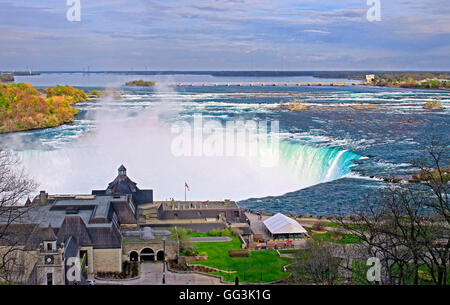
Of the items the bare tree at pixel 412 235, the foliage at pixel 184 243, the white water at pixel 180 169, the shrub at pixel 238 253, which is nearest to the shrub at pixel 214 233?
the foliage at pixel 184 243

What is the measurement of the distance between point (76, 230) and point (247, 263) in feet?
27.6

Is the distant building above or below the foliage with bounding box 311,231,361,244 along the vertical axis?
above

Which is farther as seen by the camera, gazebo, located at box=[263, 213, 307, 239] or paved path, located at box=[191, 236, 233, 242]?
gazebo, located at box=[263, 213, 307, 239]

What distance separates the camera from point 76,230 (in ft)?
73.6

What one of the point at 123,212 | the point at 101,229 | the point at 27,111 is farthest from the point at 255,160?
the point at 27,111

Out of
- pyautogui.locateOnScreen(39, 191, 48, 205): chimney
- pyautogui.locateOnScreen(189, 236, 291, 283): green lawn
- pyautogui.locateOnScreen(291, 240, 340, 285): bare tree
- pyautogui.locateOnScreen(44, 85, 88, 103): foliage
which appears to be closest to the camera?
pyautogui.locateOnScreen(291, 240, 340, 285): bare tree

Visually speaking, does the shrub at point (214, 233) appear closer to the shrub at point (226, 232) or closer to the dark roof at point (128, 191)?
the shrub at point (226, 232)

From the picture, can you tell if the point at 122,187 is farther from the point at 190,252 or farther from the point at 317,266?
the point at 317,266

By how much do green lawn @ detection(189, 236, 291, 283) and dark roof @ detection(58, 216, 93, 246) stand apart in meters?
5.55

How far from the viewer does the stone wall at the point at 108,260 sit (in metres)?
22.1

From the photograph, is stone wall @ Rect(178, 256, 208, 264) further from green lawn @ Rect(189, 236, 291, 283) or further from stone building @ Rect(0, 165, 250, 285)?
stone building @ Rect(0, 165, 250, 285)

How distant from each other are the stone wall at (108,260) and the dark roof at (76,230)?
71 centimetres

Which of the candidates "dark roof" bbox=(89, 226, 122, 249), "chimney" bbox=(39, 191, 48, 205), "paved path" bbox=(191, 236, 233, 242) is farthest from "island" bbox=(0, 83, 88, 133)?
"dark roof" bbox=(89, 226, 122, 249)

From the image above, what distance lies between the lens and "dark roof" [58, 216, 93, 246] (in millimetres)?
22125
